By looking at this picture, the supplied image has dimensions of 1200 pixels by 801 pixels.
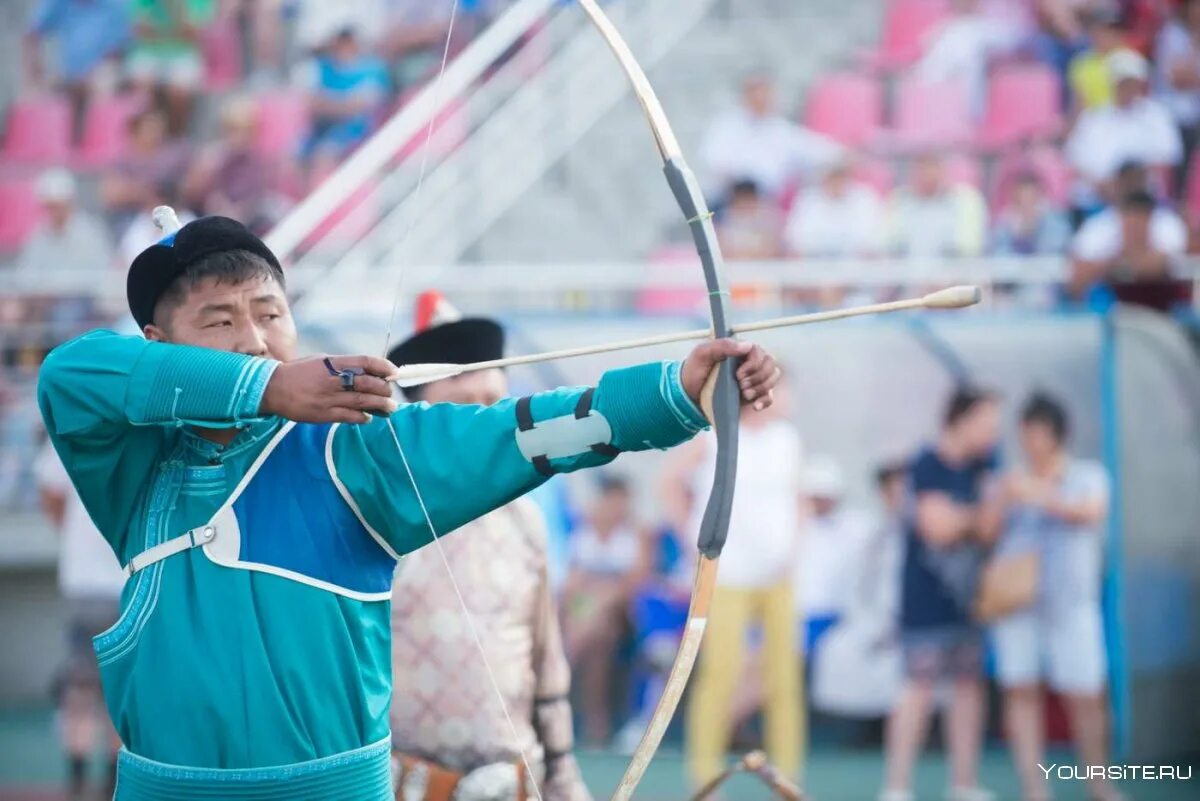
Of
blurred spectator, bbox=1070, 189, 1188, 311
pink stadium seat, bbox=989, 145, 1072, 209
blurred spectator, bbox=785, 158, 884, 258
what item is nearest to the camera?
blurred spectator, bbox=1070, 189, 1188, 311

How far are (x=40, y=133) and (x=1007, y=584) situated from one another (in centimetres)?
713

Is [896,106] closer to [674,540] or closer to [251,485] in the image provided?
[674,540]

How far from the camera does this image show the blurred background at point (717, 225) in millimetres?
6727

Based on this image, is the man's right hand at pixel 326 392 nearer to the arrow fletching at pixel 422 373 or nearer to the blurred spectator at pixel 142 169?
the arrow fletching at pixel 422 373

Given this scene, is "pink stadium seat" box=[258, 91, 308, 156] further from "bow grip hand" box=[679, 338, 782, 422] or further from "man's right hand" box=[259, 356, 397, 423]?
"bow grip hand" box=[679, 338, 782, 422]

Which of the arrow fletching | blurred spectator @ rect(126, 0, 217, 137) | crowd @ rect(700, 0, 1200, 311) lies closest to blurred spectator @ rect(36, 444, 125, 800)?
crowd @ rect(700, 0, 1200, 311)

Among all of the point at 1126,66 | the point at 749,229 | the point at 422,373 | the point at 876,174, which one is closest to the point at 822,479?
the point at 749,229

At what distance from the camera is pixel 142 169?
990 cm

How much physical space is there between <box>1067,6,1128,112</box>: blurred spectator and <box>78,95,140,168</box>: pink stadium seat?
5405 mm

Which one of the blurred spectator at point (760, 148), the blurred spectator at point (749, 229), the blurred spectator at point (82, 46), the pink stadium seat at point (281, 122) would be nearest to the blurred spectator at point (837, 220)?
the blurred spectator at point (749, 229)

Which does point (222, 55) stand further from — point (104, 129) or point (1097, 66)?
point (1097, 66)

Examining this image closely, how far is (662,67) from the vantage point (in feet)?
32.7

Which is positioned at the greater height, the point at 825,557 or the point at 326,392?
the point at 825,557

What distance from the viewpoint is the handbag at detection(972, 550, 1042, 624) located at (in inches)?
242
